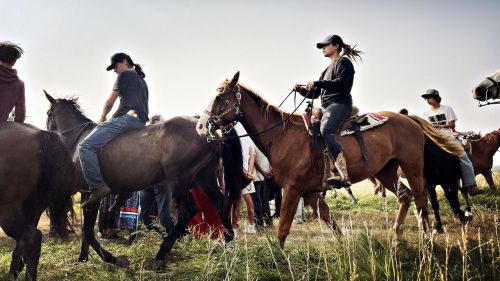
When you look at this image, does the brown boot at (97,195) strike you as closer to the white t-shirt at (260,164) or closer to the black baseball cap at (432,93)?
the white t-shirt at (260,164)

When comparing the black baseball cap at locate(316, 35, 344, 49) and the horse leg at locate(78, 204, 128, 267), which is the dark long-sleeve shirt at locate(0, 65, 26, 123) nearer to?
the horse leg at locate(78, 204, 128, 267)

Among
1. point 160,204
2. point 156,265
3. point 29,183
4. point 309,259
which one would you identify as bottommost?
point 156,265

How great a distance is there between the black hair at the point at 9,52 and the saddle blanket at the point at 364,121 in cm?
403

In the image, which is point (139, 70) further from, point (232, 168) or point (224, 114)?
point (232, 168)

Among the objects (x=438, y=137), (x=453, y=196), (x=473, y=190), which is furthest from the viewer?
(x=453, y=196)

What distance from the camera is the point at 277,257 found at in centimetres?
456

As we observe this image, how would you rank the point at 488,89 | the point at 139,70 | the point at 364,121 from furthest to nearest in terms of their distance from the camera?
1. the point at 139,70
2. the point at 364,121
3. the point at 488,89

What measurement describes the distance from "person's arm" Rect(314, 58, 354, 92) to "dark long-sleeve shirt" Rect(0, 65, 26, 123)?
4.09 m

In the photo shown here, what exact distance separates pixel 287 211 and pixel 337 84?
1967mm

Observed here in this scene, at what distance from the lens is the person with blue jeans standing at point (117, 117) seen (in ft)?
20.4

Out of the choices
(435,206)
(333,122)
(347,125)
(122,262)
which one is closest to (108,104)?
(122,262)

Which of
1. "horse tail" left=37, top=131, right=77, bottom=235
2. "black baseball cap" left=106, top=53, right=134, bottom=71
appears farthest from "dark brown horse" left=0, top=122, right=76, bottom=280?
"black baseball cap" left=106, top=53, right=134, bottom=71

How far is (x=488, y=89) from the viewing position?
5820 mm

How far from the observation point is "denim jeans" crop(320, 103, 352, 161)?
5783 mm
